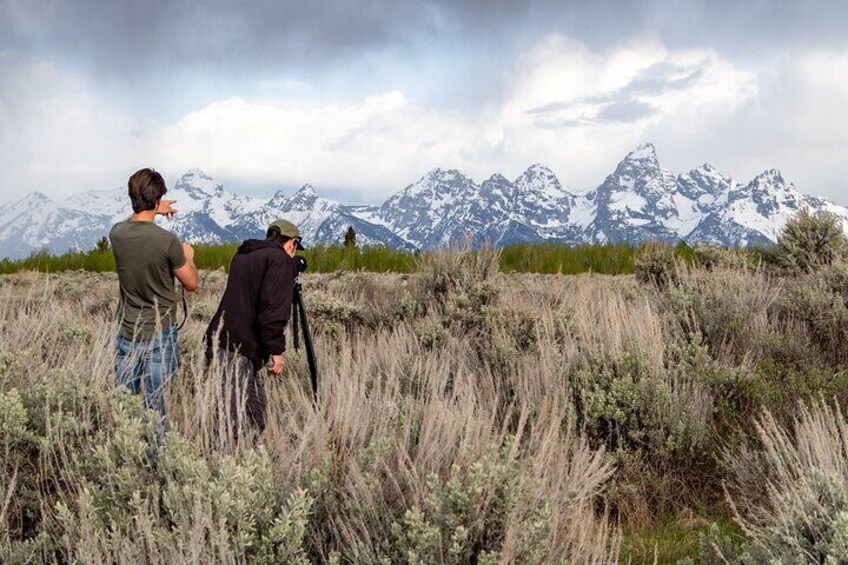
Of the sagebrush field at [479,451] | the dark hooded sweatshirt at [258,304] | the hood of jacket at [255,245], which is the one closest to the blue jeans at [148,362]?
the sagebrush field at [479,451]

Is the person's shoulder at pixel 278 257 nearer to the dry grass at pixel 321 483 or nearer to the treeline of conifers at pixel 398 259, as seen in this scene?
the dry grass at pixel 321 483

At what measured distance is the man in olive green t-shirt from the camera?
4.93m

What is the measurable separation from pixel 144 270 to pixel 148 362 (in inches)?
24.3

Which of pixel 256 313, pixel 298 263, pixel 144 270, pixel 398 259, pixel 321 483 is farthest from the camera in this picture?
pixel 398 259

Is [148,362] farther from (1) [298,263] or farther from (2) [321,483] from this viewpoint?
(2) [321,483]

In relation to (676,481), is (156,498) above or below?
above

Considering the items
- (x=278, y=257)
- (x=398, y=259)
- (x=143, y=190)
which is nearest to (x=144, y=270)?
(x=143, y=190)

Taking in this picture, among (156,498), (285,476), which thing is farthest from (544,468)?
(156,498)

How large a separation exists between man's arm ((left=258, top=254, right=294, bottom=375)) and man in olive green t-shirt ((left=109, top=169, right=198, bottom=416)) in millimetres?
525

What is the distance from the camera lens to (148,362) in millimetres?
4980

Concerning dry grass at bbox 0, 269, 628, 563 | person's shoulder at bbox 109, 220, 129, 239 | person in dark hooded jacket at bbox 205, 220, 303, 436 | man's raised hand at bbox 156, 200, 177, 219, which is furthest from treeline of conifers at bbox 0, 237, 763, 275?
dry grass at bbox 0, 269, 628, 563

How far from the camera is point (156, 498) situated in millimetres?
2803

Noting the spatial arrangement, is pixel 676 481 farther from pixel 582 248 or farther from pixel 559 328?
pixel 582 248

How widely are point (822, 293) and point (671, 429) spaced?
160 inches
